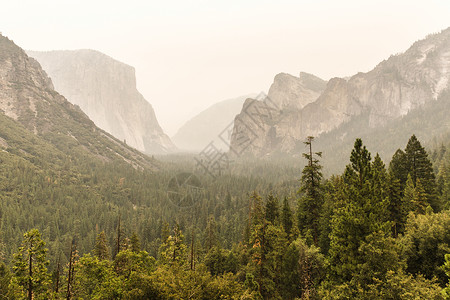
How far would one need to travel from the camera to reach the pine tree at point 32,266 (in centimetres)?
1941

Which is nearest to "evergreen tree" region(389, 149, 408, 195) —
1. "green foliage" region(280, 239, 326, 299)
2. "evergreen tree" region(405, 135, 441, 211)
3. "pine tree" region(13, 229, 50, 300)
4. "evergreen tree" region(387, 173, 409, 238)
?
"evergreen tree" region(405, 135, 441, 211)

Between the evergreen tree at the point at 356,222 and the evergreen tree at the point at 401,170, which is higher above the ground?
the evergreen tree at the point at 401,170

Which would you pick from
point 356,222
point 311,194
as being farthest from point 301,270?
point 356,222

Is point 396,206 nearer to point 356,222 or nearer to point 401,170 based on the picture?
point 401,170

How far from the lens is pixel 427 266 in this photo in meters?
21.4

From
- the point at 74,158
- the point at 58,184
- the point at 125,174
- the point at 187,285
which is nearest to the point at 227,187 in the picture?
the point at 125,174

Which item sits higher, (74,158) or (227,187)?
(74,158)

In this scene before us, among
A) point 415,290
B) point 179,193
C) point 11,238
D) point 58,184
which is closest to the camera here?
point 415,290

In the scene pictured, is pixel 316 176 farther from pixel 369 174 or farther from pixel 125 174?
pixel 125 174

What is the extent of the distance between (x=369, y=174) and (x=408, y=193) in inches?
733

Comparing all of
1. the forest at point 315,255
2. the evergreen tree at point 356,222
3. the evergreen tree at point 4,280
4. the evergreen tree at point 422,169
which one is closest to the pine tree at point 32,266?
the forest at point 315,255

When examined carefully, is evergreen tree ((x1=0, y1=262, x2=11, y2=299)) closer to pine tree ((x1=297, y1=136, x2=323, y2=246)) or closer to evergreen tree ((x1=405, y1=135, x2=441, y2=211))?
pine tree ((x1=297, y1=136, x2=323, y2=246))

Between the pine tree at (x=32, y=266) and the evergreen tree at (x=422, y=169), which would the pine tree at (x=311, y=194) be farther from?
the pine tree at (x=32, y=266)

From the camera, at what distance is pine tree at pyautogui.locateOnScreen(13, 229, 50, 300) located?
63.7 ft
